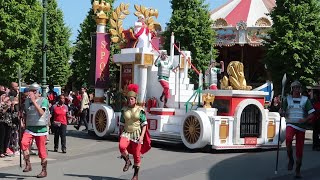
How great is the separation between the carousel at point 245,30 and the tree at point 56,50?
39.8ft

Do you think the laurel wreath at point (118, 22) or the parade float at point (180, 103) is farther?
the laurel wreath at point (118, 22)

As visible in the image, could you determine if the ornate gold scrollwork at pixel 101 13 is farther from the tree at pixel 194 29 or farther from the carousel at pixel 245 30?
the tree at pixel 194 29

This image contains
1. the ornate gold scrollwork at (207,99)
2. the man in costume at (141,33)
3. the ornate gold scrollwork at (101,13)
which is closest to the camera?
the ornate gold scrollwork at (207,99)

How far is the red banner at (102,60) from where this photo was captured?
1816 cm

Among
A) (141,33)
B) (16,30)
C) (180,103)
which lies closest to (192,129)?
(180,103)

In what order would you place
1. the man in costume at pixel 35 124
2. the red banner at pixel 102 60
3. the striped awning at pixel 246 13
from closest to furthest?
the man in costume at pixel 35 124, the red banner at pixel 102 60, the striped awning at pixel 246 13

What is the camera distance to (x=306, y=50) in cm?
2783

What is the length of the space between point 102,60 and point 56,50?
24.8 m

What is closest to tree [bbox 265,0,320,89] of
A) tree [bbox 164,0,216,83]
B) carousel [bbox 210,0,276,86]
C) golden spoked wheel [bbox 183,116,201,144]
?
carousel [bbox 210,0,276,86]

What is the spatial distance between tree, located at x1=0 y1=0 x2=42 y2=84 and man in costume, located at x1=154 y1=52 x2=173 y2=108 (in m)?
5.02

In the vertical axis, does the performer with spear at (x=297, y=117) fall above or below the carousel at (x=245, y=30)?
below

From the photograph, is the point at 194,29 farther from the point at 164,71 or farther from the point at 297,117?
the point at 297,117

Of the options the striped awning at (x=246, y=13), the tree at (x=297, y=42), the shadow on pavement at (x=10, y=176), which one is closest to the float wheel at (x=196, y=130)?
the shadow on pavement at (x=10, y=176)

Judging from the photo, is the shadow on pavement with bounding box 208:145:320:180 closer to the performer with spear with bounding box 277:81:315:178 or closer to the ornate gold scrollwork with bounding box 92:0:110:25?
the performer with spear with bounding box 277:81:315:178
